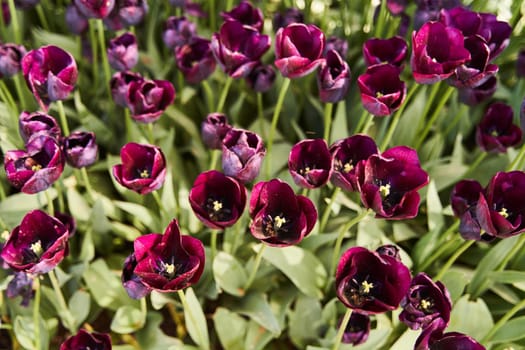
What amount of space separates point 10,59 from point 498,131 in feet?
3.20

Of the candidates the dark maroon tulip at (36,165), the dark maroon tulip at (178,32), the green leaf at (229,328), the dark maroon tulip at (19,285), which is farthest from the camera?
the dark maroon tulip at (178,32)

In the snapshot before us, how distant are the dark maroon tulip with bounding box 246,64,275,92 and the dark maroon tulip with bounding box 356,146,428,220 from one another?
0.37 metres

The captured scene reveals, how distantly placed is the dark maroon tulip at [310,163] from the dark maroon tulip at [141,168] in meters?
0.21

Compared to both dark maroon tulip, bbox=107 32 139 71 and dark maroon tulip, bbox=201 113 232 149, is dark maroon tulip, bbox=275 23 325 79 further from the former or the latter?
dark maroon tulip, bbox=107 32 139 71

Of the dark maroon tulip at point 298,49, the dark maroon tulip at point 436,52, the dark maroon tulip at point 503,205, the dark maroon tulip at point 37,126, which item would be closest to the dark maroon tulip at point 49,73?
the dark maroon tulip at point 37,126

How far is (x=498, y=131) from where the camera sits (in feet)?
4.22

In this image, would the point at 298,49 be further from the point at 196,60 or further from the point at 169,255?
the point at 169,255

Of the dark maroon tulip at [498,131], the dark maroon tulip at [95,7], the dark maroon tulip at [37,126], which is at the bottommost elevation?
the dark maroon tulip at [498,131]

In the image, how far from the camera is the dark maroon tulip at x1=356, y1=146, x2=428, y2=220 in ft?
2.93

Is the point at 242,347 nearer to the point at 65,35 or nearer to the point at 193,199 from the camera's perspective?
the point at 193,199

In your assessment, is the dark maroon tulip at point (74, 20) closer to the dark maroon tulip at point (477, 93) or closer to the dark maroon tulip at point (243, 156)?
the dark maroon tulip at point (243, 156)

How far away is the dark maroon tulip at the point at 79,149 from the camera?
1057 millimetres

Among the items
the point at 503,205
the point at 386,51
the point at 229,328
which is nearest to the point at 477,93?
the point at 386,51

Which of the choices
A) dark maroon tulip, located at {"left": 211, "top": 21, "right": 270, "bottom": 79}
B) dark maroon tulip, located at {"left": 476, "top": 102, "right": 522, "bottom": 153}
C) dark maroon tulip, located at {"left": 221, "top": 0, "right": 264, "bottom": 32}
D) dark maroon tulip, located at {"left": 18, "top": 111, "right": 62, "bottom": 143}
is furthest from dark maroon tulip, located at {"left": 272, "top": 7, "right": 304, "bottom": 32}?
dark maroon tulip, located at {"left": 18, "top": 111, "right": 62, "bottom": 143}
